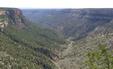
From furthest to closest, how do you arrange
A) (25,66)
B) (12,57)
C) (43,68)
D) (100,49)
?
(43,68) → (12,57) → (25,66) → (100,49)

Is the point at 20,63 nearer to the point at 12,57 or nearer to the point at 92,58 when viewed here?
the point at 12,57

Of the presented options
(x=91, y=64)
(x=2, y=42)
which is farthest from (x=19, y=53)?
(x=91, y=64)

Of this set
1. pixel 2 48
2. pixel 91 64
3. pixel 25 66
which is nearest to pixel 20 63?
pixel 25 66

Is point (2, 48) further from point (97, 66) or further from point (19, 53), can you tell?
point (97, 66)

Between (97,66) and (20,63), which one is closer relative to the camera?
(97,66)

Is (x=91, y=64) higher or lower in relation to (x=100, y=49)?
lower

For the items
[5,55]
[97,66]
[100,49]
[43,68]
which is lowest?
[43,68]

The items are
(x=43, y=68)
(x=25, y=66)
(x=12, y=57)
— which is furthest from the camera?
(x=43, y=68)
